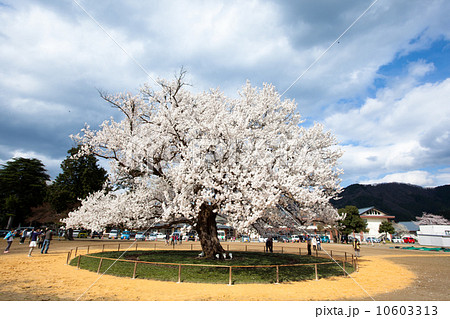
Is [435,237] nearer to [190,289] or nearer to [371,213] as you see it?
[371,213]

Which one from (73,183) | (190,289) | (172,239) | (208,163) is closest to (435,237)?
(172,239)

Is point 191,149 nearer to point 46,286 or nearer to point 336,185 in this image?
point 46,286

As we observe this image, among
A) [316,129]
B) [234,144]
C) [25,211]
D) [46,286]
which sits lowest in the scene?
[46,286]

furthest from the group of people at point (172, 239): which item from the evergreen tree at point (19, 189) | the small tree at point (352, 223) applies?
the small tree at point (352, 223)

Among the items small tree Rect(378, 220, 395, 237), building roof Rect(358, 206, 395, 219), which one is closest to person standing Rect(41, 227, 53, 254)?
small tree Rect(378, 220, 395, 237)

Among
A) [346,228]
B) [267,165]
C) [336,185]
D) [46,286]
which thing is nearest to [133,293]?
[46,286]

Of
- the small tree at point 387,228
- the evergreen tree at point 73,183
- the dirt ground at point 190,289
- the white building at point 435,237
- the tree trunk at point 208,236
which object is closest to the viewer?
the dirt ground at point 190,289

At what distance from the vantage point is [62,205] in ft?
132

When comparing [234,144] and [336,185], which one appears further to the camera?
[336,185]

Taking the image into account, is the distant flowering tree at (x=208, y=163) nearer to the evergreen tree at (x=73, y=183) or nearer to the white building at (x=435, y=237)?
the evergreen tree at (x=73, y=183)

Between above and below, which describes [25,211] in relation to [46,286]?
above

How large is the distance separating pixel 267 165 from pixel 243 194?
2.23 metres

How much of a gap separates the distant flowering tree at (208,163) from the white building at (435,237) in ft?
149

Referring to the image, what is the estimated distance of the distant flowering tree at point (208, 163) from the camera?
12.8 metres
